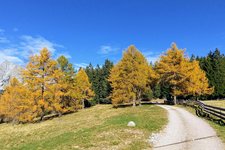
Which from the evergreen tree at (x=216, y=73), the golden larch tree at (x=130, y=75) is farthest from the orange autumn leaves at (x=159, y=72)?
the evergreen tree at (x=216, y=73)

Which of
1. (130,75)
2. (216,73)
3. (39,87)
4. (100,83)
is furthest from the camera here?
(100,83)

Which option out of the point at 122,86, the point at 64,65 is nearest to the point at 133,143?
the point at 122,86

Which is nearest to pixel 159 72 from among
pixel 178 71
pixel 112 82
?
pixel 178 71

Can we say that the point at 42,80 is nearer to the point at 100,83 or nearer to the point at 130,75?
the point at 130,75

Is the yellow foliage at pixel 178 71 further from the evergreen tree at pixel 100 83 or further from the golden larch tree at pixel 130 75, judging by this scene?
the evergreen tree at pixel 100 83

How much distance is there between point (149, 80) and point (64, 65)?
20215 millimetres

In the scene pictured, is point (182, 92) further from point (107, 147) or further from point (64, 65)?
point (107, 147)

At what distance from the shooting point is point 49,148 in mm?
15141

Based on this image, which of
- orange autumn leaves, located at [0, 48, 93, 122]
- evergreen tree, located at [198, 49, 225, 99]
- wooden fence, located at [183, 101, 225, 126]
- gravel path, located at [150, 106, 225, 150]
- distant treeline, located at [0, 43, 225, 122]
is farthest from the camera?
evergreen tree, located at [198, 49, 225, 99]

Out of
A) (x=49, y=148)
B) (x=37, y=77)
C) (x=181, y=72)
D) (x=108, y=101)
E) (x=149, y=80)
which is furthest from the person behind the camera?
(x=108, y=101)

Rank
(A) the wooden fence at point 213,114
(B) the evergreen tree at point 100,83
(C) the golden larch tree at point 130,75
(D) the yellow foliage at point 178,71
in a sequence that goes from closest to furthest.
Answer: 1. (A) the wooden fence at point 213,114
2. (D) the yellow foliage at point 178,71
3. (C) the golden larch tree at point 130,75
4. (B) the evergreen tree at point 100,83

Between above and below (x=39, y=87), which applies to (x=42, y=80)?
above

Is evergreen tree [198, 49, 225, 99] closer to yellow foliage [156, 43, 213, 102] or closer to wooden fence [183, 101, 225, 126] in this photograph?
yellow foliage [156, 43, 213, 102]

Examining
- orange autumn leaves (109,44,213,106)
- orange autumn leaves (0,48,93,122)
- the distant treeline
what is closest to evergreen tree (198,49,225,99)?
the distant treeline
